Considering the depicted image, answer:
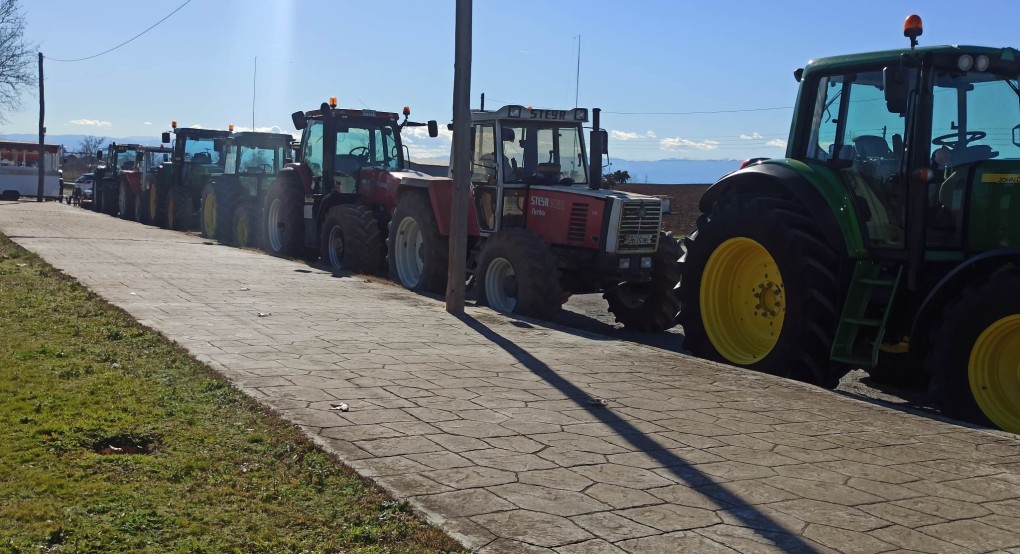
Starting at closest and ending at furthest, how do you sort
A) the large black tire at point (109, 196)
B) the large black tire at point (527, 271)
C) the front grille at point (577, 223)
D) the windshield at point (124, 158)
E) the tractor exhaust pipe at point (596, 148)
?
the large black tire at point (527, 271) → the front grille at point (577, 223) → the tractor exhaust pipe at point (596, 148) → the large black tire at point (109, 196) → the windshield at point (124, 158)

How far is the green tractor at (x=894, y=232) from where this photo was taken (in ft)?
Result: 23.2

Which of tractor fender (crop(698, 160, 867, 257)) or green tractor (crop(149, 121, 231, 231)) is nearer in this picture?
tractor fender (crop(698, 160, 867, 257))

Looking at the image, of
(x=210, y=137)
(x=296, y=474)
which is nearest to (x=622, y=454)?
(x=296, y=474)

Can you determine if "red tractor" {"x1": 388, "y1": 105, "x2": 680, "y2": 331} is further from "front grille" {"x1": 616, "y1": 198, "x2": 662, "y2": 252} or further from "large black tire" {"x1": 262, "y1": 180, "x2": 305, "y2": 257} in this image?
"large black tire" {"x1": 262, "y1": 180, "x2": 305, "y2": 257}

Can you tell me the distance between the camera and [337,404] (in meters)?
6.52

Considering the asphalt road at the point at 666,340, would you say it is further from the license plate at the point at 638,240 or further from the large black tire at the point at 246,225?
the large black tire at the point at 246,225

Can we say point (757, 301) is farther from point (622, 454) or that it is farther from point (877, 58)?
point (622, 454)

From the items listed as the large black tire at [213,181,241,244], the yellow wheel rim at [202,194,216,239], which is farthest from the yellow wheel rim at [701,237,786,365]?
the yellow wheel rim at [202,194,216,239]

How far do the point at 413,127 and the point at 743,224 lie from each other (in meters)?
10.1

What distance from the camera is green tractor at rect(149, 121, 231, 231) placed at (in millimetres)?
26312

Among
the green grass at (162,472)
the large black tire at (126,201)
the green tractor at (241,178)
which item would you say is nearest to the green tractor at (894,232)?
the green grass at (162,472)

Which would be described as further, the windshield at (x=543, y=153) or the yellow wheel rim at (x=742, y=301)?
the windshield at (x=543, y=153)

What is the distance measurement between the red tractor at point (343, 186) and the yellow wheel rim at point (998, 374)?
1021 centimetres

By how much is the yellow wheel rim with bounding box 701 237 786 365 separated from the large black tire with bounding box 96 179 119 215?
96.1ft
